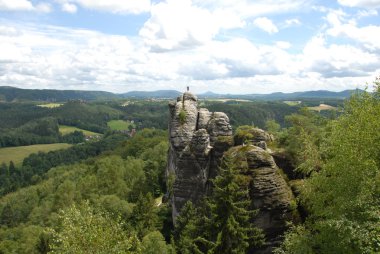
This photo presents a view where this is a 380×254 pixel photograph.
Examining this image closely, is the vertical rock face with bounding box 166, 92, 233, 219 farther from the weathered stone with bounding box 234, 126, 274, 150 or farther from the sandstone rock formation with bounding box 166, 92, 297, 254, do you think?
the weathered stone with bounding box 234, 126, 274, 150

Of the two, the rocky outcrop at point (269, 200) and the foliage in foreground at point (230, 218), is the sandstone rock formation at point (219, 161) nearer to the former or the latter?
the rocky outcrop at point (269, 200)

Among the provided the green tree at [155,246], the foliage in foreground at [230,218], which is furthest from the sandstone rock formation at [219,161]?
the green tree at [155,246]

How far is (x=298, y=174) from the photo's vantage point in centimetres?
3822

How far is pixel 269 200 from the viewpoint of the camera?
3347 cm

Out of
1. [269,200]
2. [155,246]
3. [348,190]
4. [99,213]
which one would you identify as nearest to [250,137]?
[269,200]

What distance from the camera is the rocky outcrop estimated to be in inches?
1307

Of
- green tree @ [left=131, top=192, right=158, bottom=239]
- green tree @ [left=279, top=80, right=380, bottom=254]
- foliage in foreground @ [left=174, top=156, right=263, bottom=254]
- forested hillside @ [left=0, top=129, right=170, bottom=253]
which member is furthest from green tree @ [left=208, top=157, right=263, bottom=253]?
green tree @ [left=131, top=192, right=158, bottom=239]

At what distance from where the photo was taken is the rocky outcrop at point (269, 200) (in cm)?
3319

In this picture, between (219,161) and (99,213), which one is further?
(219,161)

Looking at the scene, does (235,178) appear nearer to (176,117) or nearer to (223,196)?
(223,196)

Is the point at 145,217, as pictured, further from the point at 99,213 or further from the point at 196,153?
the point at 99,213

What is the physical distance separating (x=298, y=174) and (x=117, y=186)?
50635 mm

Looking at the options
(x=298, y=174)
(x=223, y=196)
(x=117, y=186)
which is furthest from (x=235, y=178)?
(x=117, y=186)

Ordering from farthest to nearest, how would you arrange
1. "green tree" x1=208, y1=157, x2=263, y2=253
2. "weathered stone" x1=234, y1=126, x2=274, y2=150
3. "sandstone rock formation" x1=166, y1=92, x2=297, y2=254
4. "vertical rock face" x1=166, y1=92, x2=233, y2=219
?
1. "vertical rock face" x1=166, y1=92, x2=233, y2=219
2. "weathered stone" x1=234, y1=126, x2=274, y2=150
3. "sandstone rock formation" x1=166, y1=92, x2=297, y2=254
4. "green tree" x1=208, y1=157, x2=263, y2=253
